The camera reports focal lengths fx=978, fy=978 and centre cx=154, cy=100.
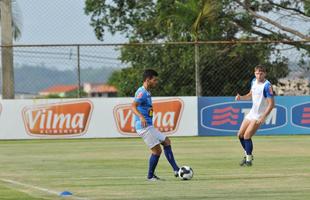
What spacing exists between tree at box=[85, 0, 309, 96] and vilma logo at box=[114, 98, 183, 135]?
7.38 feet

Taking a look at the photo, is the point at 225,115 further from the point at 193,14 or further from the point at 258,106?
the point at 258,106

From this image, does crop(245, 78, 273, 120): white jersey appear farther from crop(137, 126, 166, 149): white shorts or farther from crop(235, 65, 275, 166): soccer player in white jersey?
crop(137, 126, 166, 149): white shorts

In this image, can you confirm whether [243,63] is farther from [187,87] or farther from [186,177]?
[186,177]

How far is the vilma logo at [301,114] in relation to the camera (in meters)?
30.1

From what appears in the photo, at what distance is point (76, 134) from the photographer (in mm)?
29516

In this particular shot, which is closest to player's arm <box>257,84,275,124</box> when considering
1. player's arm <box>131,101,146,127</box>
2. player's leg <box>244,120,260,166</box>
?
player's leg <box>244,120,260,166</box>

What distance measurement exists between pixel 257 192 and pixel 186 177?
237cm

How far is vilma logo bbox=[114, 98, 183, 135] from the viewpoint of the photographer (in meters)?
29.3

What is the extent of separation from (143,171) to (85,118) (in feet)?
39.5

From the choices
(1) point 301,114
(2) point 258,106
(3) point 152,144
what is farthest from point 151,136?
(1) point 301,114

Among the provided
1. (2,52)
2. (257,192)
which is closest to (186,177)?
(257,192)

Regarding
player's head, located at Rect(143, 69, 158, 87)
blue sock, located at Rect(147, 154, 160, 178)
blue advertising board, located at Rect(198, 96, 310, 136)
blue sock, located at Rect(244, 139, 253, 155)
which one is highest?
player's head, located at Rect(143, 69, 158, 87)

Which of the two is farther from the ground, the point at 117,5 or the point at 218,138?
the point at 117,5

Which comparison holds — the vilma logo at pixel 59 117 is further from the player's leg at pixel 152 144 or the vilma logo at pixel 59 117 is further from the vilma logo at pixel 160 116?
the player's leg at pixel 152 144
